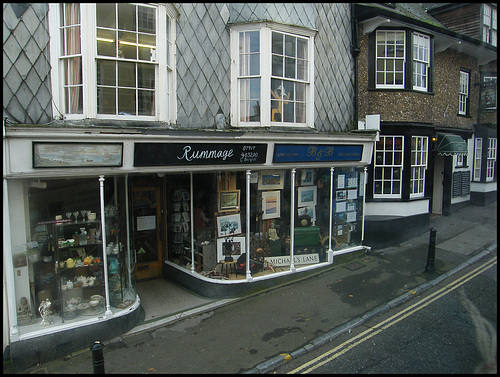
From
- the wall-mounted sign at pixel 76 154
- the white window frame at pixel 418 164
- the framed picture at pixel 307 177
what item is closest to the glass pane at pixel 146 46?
the wall-mounted sign at pixel 76 154

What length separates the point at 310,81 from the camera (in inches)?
342

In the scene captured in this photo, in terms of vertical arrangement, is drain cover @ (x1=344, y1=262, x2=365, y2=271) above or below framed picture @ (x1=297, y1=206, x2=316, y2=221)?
below

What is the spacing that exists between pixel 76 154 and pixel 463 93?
13695 millimetres

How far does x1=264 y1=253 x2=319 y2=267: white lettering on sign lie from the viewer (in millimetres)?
8500

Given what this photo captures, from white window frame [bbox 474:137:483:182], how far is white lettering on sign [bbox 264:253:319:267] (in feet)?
28.6

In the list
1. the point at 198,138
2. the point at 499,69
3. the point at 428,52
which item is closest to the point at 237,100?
the point at 198,138

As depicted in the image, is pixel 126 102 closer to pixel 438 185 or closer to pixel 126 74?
pixel 126 74

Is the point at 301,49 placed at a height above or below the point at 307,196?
above

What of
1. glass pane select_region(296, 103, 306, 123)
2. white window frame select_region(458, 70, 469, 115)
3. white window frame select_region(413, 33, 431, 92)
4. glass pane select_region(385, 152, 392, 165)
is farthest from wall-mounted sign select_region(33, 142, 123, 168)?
white window frame select_region(458, 70, 469, 115)

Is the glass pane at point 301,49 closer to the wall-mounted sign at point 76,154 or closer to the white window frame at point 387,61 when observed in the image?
the white window frame at point 387,61

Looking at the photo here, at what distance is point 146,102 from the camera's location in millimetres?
6602

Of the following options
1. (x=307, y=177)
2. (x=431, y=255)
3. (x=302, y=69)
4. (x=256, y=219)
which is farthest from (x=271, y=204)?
(x=431, y=255)

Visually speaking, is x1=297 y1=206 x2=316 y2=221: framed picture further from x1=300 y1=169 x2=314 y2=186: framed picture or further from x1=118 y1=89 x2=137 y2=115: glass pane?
x1=118 y1=89 x2=137 y2=115: glass pane

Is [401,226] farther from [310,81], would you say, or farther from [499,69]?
[499,69]
